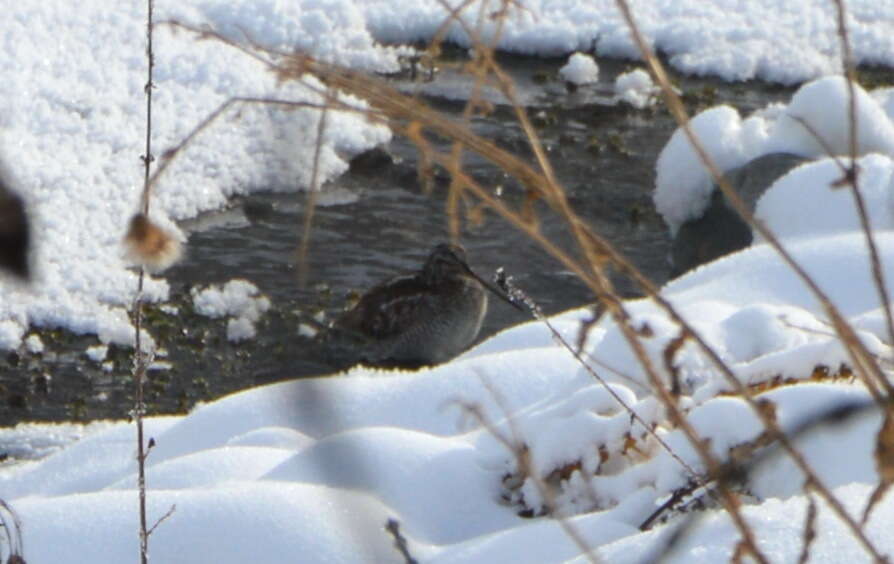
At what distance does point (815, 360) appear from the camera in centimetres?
418

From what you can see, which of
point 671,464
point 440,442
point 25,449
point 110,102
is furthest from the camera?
point 110,102

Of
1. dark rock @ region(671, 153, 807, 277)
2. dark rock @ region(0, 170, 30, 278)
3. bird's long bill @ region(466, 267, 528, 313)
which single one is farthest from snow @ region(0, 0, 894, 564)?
bird's long bill @ region(466, 267, 528, 313)

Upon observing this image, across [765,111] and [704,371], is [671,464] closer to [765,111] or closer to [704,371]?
[704,371]

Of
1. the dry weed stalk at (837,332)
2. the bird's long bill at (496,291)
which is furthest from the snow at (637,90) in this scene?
the dry weed stalk at (837,332)

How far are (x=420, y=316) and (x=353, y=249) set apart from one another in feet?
2.95

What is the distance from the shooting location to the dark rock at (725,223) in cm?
846

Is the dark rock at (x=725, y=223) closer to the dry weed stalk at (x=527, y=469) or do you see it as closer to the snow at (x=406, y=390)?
the snow at (x=406, y=390)

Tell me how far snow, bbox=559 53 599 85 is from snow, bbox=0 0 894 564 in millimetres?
462

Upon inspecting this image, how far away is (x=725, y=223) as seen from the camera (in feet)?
28.8

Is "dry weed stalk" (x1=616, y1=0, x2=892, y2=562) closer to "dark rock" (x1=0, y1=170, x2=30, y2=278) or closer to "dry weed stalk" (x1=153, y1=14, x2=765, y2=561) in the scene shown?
"dry weed stalk" (x1=153, y1=14, x2=765, y2=561)

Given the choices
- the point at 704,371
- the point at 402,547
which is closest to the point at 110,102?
the point at 704,371

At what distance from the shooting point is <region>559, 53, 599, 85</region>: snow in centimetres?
1176

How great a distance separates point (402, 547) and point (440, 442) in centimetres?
235

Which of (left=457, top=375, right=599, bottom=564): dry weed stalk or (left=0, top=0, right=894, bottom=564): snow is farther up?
(left=457, top=375, right=599, bottom=564): dry weed stalk
